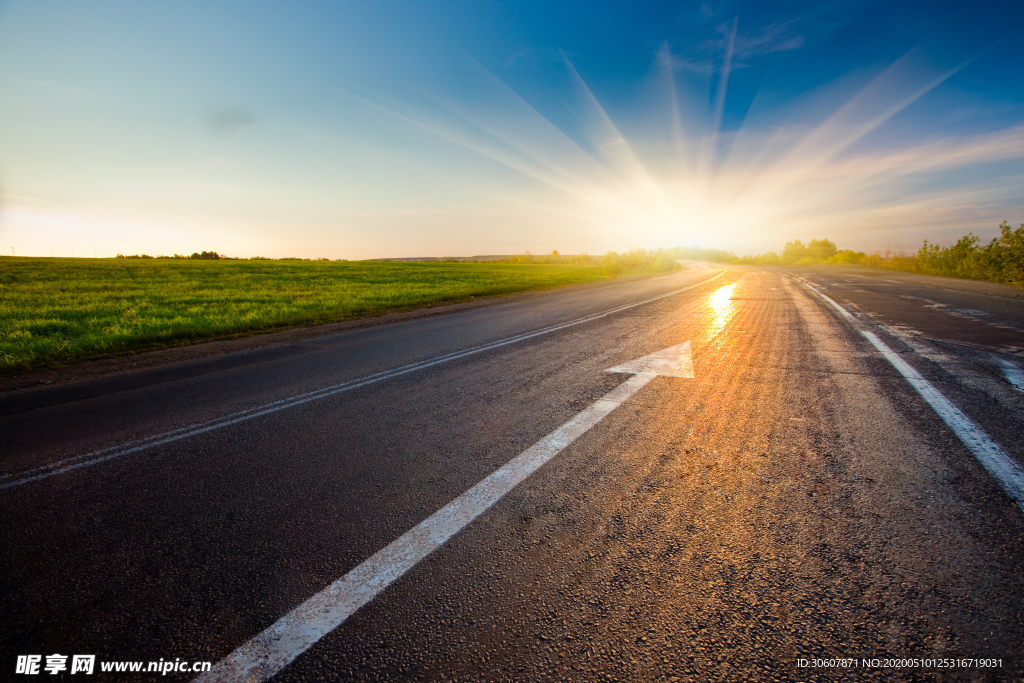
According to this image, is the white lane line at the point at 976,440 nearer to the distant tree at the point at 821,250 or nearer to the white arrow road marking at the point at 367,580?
the white arrow road marking at the point at 367,580

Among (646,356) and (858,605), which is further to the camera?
(646,356)

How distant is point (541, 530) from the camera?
6.86ft

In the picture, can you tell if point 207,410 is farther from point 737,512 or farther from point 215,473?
point 737,512

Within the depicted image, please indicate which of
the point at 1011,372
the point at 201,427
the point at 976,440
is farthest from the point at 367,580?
the point at 1011,372

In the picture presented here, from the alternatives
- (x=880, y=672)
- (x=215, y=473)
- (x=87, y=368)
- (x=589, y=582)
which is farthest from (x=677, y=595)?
(x=87, y=368)

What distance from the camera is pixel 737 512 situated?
7.16 ft

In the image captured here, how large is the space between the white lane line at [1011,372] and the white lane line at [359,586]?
4909 millimetres

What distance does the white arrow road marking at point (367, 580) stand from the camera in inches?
57.0

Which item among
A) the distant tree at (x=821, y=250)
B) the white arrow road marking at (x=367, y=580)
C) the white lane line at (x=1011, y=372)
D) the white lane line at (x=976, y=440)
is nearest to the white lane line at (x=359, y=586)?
the white arrow road marking at (x=367, y=580)

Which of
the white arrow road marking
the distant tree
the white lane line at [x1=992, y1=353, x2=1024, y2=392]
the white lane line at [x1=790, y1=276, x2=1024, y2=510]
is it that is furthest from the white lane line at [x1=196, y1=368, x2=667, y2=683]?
the distant tree

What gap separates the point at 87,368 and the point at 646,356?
8.25 meters

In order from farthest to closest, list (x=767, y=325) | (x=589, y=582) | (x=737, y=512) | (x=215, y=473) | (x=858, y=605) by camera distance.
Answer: (x=767, y=325) < (x=215, y=473) < (x=737, y=512) < (x=589, y=582) < (x=858, y=605)

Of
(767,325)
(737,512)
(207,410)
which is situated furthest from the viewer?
(767,325)

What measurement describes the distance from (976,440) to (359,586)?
4.00m
